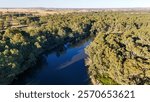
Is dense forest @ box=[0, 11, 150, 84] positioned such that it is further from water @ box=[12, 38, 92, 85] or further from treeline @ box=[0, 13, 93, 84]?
water @ box=[12, 38, 92, 85]

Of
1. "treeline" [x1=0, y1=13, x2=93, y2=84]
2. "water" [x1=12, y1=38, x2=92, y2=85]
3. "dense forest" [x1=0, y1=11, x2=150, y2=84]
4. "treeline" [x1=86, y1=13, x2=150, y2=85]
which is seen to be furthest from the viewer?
"water" [x1=12, y1=38, x2=92, y2=85]

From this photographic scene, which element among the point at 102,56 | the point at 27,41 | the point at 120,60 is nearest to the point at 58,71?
the point at 102,56

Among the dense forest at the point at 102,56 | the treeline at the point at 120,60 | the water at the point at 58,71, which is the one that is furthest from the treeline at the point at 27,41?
the treeline at the point at 120,60

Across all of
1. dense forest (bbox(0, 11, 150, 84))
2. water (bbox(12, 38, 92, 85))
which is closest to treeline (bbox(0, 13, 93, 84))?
dense forest (bbox(0, 11, 150, 84))

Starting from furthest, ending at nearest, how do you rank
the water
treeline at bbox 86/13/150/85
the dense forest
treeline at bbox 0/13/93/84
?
the water, treeline at bbox 0/13/93/84, the dense forest, treeline at bbox 86/13/150/85

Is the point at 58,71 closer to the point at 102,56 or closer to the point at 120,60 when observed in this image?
the point at 102,56

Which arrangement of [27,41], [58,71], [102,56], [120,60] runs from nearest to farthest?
[120,60], [102,56], [58,71], [27,41]

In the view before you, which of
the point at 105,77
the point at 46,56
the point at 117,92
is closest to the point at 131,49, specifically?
the point at 105,77

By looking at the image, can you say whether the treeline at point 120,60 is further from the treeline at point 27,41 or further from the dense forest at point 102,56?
the treeline at point 27,41

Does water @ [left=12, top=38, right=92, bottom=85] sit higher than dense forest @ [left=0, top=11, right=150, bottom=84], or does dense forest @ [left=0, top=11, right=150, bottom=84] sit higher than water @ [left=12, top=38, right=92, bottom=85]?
dense forest @ [left=0, top=11, right=150, bottom=84]
